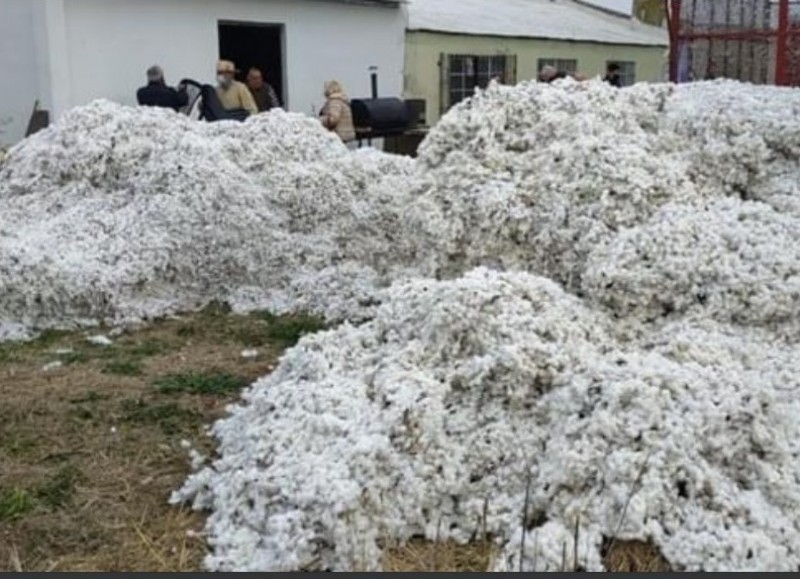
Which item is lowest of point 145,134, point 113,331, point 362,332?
point 113,331

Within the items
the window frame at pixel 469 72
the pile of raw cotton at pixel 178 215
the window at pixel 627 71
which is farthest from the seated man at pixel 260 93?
the window at pixel 627 71

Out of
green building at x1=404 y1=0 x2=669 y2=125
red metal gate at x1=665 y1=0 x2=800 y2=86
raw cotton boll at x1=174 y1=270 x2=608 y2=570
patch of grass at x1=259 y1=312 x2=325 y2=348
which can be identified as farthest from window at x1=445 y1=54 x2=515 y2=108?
raw cotton boll at x1=174 y1=270 x2=608 y2=570

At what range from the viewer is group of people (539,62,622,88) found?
9758 mm

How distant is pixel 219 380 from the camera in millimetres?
4395

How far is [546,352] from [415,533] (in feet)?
2.53

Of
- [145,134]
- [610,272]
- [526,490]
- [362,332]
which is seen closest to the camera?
[526,490]

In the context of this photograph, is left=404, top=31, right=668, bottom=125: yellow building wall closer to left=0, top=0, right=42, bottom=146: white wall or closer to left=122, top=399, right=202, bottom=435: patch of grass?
left=0, top=0, right=42, bottom=146: white wall

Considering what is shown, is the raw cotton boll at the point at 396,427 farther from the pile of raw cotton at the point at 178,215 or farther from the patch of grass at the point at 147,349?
the pile of raw cotton at the point at 178,215

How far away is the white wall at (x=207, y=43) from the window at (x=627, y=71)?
5.82 meters

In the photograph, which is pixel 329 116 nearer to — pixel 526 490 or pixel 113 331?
pixel 113 331

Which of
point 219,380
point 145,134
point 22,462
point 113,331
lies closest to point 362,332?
point 219,380

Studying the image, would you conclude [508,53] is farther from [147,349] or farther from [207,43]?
[147,349]

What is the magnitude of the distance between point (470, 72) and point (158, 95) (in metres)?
7.12

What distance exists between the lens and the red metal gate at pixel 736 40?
7.99 meters
